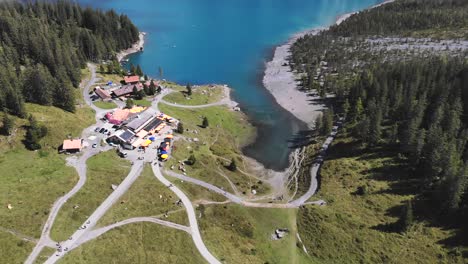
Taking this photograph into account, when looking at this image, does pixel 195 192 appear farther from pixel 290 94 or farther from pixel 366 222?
pixel 290 94

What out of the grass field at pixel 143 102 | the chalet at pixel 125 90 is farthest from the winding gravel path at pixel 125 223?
the chalet at pixel 125 90

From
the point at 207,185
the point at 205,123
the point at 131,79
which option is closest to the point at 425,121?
the point at 205,123

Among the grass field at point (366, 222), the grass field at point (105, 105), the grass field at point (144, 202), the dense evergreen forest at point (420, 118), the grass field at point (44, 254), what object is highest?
the dense evergreen forest at point (420, 118)

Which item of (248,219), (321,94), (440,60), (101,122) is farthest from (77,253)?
(440,60)

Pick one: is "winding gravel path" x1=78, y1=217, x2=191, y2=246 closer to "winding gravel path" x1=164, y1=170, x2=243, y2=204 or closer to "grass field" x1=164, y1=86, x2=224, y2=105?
"winding gravel path" x1=164, y1=170, x2=243, y2=204

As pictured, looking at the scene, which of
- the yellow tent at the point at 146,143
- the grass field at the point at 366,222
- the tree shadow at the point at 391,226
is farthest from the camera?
the yellow tent at the point at 146,143

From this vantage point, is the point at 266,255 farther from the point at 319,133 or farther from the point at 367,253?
the point at 319,133

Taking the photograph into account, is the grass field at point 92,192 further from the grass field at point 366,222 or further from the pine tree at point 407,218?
the pine tree at point 407,218
